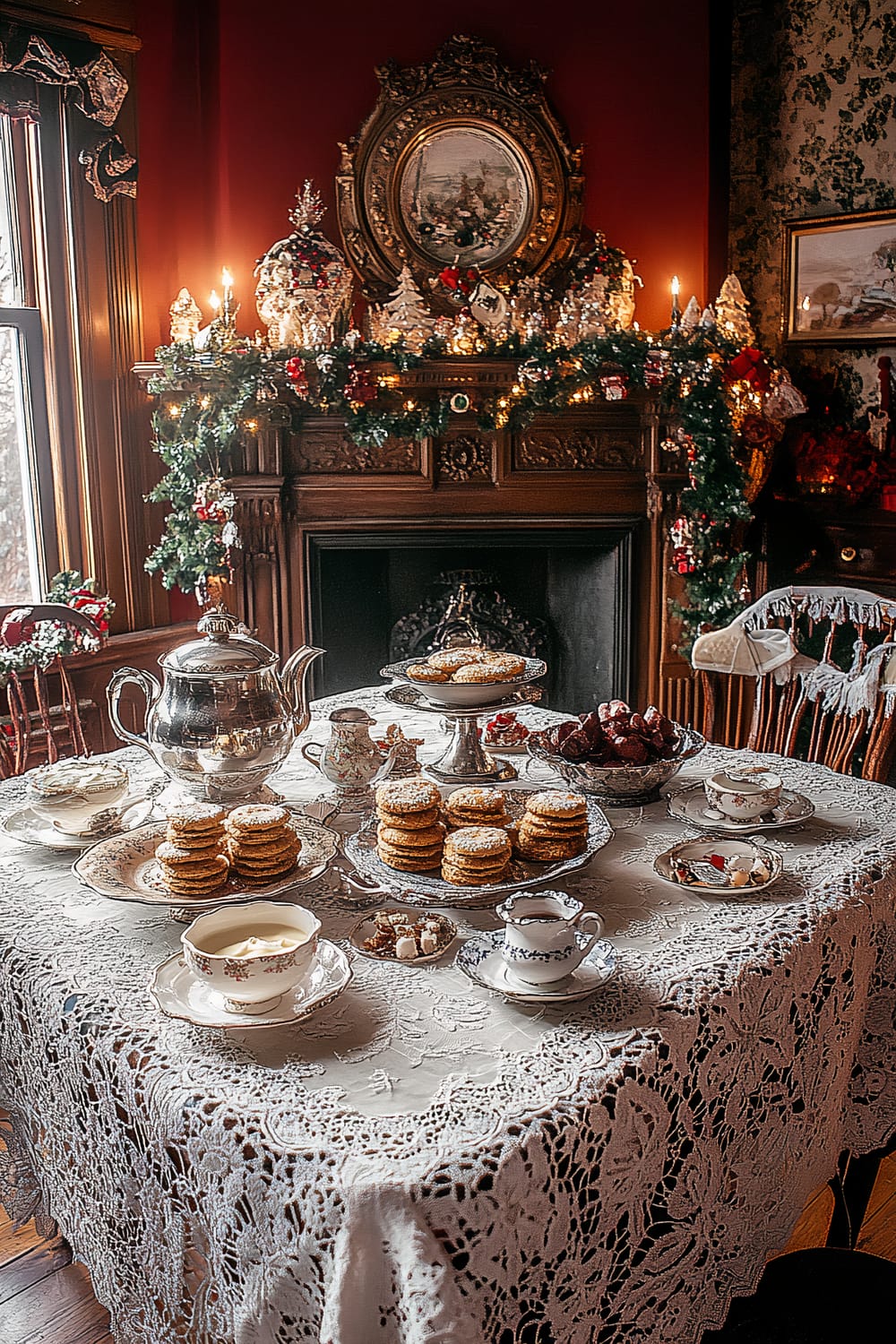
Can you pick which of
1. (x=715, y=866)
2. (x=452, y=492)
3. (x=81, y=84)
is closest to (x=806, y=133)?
(x=452, y=492)

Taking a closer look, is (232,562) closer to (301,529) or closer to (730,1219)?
(301,529)

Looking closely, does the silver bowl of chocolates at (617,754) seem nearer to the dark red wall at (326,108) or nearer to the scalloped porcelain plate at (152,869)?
the scalloped porcelain plate at (152,869)

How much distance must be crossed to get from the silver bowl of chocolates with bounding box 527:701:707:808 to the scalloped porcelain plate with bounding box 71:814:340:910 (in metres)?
0.41

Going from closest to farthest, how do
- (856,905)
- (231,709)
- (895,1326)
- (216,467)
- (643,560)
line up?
(895,1326) → (856,905) → (231,709) → (216,467) → (643,560)

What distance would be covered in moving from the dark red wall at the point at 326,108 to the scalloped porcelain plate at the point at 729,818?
2.68 metres

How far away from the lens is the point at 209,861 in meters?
1.46

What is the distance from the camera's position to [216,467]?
3.78m

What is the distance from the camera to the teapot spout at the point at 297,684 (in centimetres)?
175

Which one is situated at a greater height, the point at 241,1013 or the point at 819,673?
the point at 819,673

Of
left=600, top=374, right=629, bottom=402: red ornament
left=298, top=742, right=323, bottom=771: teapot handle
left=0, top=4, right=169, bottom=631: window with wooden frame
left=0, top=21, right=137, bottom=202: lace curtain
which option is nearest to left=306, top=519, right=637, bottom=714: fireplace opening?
left=600, top=374, right=629, bottom=402: red ornament

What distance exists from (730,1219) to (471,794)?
59 cm

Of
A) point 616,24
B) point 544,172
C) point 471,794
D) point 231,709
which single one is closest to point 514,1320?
point 471,794

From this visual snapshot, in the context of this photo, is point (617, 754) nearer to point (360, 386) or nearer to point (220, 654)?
point (220, 654)

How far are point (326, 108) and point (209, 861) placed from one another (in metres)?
3.20
